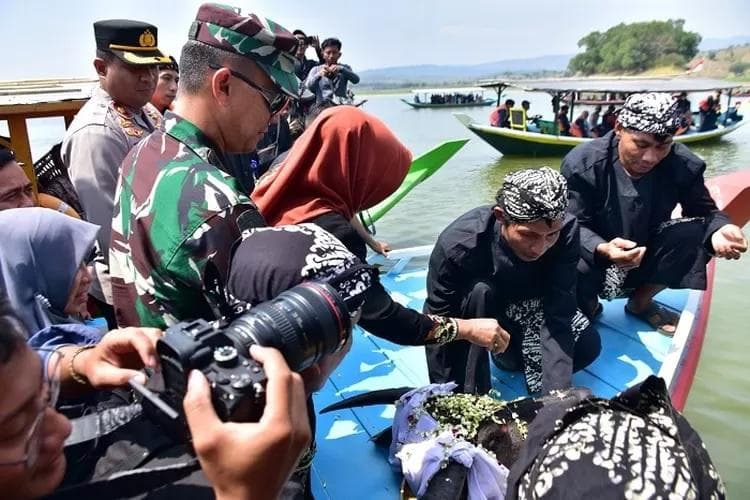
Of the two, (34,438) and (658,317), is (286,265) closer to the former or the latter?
(34,438)

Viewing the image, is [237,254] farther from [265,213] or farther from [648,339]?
[648,339]

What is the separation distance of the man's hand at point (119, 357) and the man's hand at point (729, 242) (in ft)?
8.52

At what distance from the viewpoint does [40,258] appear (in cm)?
157

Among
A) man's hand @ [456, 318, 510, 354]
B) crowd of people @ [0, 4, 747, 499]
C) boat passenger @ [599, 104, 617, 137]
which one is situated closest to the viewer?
crowd of people @ [0, 4, 747, 499]

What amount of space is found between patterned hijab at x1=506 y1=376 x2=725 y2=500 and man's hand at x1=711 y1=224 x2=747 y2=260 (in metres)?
1.90

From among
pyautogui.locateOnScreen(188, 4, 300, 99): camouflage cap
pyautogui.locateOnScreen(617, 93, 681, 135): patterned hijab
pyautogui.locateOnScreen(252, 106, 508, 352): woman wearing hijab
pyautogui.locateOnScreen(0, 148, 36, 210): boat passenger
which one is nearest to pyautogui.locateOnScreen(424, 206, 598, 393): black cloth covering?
pyautogui.locateOnScreen(252, 106, 508, 352): woman wearing hijab

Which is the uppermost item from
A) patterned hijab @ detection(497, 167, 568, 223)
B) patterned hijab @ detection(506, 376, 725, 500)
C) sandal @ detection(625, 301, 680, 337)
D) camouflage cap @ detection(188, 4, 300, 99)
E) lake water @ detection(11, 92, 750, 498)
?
camouflage cap @ detection(188, 4, 300, 99)

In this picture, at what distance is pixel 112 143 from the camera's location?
7.26 ft

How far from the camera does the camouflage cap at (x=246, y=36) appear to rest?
1.26m

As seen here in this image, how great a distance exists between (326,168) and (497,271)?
3.16 ft

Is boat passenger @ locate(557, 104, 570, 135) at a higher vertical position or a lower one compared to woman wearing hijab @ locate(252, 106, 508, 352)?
lower

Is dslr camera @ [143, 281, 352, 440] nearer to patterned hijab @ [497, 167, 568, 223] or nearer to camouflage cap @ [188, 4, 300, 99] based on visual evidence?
camouflage cap @ [188, 4, 300, 99]

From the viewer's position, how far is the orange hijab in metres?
1.51

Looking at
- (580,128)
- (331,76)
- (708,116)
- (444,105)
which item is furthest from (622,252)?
(444,105)
